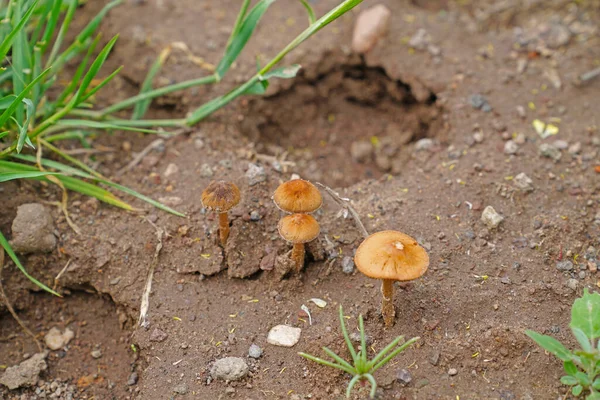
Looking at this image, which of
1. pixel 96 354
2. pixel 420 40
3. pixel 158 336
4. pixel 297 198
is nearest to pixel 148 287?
pixel 158 336

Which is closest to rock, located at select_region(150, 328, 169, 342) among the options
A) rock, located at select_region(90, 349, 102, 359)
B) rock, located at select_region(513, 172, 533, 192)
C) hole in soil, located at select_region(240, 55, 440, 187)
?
rock, located at select_region(90, 349, 102, 359)

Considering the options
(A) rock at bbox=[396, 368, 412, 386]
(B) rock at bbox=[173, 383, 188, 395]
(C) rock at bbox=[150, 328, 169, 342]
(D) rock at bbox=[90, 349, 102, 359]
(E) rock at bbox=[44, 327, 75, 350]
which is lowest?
(D) rock at bbox=[90, 349, 102, 359]

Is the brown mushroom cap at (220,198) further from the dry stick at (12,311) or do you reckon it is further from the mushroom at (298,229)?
the dry stick at (12,311)

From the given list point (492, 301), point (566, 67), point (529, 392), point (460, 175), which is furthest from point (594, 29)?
point (529, 392)

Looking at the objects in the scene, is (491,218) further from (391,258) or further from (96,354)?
(96,354)

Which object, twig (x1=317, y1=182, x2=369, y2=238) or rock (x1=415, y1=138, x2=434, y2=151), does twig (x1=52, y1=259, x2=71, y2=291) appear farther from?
rock (x1=415, y1=138, x2=434, y2=151)

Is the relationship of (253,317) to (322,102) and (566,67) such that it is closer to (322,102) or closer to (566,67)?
(322,102)
